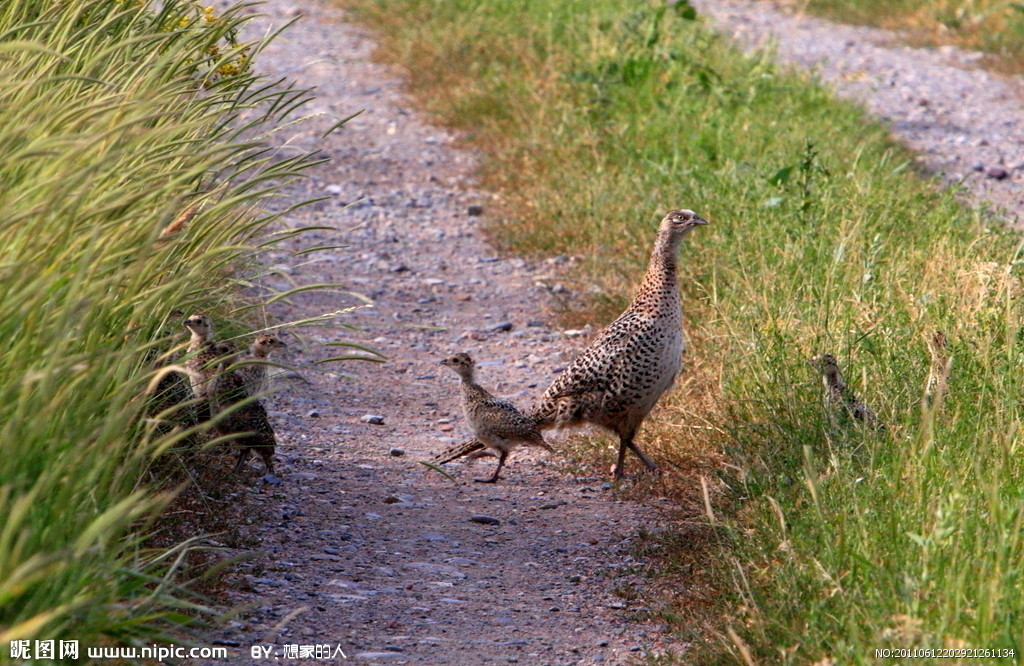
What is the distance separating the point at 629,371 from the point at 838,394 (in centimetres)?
105

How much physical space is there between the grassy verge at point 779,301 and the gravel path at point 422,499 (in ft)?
1.10

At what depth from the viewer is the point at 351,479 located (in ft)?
18.8

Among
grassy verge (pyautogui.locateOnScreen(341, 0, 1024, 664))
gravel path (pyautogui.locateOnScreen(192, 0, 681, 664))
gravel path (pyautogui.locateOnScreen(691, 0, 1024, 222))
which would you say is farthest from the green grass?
gravel path (pyautogui.locateOnScreen(691, 0, 1024, 222))

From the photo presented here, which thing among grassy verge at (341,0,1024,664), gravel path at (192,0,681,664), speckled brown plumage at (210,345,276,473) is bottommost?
gravel path at (192,0,681,664)

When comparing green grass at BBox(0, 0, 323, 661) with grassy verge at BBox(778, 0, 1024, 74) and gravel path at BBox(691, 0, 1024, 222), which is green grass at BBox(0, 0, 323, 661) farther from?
grassy verge at BBox(778, 0, 1024, 74)

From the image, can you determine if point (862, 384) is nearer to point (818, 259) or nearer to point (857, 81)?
point (818, 259)

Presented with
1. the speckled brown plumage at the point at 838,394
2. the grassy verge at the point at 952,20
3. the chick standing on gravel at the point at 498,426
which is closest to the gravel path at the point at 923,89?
the grassy verge at the point at 952,20

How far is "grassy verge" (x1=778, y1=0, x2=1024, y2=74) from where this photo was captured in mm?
14430

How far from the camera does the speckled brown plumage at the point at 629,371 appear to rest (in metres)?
5.79

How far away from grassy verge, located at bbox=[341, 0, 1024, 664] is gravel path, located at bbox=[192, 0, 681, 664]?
336mm

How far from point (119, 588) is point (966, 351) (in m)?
3.55

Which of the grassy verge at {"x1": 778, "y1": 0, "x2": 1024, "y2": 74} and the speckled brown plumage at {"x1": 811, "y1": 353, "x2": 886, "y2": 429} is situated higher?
the speckled brown plumage at {"x1": 811, "y1": 353, "x2": 886, "y2": 429}

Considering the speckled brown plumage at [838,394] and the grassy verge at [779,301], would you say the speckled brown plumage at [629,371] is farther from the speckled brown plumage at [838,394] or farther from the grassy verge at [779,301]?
the speckled brown plumage at [838,394]

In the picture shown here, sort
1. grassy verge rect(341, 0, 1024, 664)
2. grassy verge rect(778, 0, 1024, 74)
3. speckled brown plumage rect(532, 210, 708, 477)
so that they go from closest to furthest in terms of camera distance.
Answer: grassy verge rect(341, 0, 1024, 664) → speckled brown plumage rect(532, 210, 708, 477) → grassy verge rect(778, 0, 1024, 74)
